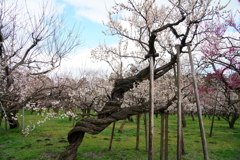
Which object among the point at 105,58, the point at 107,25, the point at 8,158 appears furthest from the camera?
the point at 105,58

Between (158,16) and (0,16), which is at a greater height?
(158,16)

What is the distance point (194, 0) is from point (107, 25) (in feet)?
14.6

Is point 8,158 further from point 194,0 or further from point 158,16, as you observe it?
point 194,0

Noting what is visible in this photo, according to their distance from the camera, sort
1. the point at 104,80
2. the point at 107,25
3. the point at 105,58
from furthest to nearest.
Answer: the point at 104,80
the point at 105,58
the point at 107,25

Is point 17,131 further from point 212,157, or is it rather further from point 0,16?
point 212,157

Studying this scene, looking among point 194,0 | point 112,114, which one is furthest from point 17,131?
point 194,0

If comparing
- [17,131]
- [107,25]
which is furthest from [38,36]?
[17,131]

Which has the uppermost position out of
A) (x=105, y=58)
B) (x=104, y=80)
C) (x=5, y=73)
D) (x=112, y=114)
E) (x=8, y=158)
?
(x=105, y=58)

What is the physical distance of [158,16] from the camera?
838 centimetres

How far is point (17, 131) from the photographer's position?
14.9 meters

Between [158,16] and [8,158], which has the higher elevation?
[158,16]

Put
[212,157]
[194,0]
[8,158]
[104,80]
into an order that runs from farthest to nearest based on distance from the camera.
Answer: [104,80] < [212,157] < [8,158] < [194,0]

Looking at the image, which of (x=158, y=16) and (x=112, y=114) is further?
(x=158, y=16)

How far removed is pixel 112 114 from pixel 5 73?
5.30m
